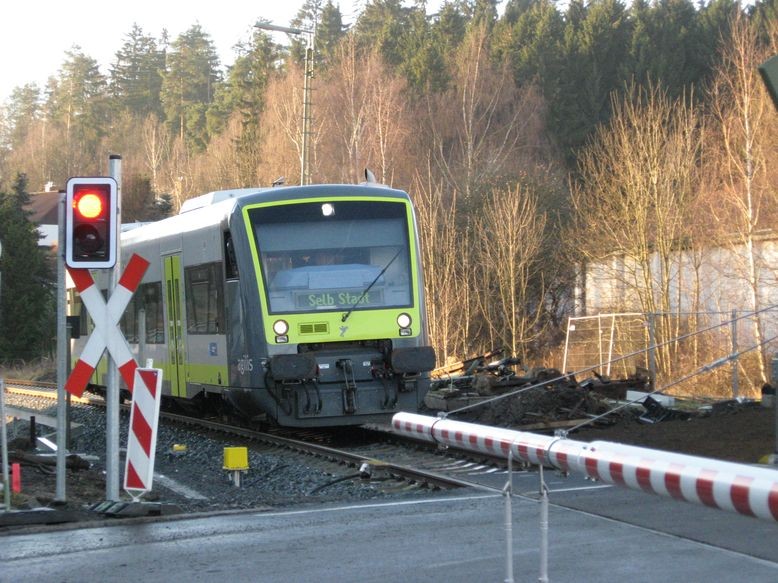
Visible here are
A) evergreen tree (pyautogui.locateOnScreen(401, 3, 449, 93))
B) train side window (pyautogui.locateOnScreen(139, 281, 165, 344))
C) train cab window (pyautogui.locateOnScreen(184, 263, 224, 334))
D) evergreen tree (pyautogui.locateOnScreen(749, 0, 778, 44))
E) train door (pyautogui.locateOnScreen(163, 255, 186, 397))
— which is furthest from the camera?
evergreen tree (pyautogui.locateOnScreen(401, 3, 449, 93))

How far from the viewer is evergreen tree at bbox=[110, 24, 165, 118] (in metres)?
120

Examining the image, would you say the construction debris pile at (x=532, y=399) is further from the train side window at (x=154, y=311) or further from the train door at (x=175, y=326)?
the train side window at (x=154, y=311)

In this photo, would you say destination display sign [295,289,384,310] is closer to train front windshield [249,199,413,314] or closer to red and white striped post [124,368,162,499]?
train front windshield [249,199,413,314]

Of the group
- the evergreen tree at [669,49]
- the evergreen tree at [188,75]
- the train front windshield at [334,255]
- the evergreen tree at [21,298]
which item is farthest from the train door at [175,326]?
the evergreen tree at [188,75]

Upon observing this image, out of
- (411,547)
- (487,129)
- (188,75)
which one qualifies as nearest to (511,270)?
(487,129)

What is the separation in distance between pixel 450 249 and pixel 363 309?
2025 centimetres

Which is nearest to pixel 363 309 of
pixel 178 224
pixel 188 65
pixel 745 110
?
pixel 178 224

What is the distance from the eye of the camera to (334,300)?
50.9 ft

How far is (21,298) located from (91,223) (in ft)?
142

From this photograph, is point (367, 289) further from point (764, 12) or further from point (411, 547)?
point (764, 12)

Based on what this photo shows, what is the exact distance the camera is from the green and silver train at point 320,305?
50.0 ft

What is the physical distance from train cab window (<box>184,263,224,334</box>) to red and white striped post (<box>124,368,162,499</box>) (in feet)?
19.6

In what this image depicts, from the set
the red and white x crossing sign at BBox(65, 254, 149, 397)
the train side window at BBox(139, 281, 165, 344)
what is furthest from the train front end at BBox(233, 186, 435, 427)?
the red and white x crossing sign at BBox(65, 254, 149, 397)

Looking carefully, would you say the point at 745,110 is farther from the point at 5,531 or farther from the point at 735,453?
the point at 5,531
